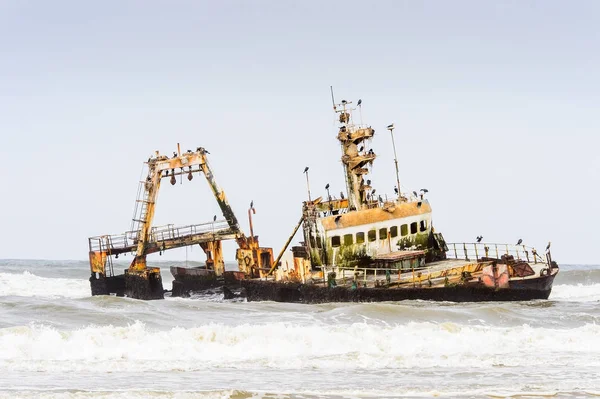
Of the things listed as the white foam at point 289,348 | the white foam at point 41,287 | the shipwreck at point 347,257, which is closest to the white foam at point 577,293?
the shipwreck at point 347,257

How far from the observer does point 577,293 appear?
43.2 metres

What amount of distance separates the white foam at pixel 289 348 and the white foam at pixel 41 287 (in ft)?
90.9

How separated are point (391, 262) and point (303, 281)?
140 inches

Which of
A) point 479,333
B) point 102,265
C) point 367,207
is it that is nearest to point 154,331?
point 479,333

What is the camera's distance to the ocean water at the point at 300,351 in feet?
52.1

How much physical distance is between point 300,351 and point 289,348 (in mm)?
302

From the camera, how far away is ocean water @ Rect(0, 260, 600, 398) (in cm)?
1587

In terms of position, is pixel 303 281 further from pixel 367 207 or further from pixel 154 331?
pixel 154 331

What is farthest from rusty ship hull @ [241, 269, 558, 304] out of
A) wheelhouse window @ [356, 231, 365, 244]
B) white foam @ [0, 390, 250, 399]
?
white foam @ [0, 390, 250, 399]

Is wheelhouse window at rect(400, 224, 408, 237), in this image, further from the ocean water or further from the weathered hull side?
the ocean water

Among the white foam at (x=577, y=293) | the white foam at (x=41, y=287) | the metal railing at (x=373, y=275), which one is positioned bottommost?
the white foam at (x=577, y=293)

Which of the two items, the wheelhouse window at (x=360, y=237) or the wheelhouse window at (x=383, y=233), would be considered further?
the wheelhouse window at (x=383, y=233)

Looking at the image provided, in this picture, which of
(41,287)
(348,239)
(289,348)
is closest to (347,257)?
(348,239)

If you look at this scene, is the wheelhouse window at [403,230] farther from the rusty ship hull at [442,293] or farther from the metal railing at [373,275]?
the rusty ship hull at [442,293]
